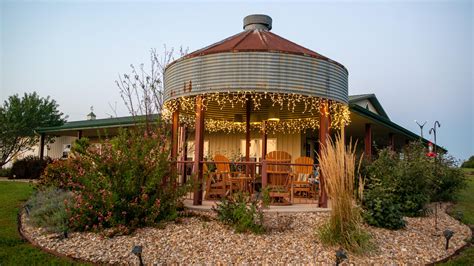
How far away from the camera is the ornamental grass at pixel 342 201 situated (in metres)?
4.39

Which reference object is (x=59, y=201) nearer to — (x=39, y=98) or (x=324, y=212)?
(x=324, y=212)

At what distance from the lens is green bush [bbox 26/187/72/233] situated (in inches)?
207

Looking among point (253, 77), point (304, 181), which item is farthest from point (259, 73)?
point (304, 181)

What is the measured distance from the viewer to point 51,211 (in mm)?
5816

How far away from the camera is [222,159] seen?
7629 millimetres

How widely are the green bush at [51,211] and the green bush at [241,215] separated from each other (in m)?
2.23

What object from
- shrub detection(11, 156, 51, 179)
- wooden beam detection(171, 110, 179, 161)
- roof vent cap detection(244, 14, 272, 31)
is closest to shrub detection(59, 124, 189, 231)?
wooden beam detection(171, 110, 179, 161)

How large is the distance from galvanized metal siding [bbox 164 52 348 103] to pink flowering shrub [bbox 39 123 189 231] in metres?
1.55

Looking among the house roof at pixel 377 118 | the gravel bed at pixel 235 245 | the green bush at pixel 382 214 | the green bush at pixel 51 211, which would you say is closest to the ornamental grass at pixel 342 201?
the gravel bed at pixel 235 245

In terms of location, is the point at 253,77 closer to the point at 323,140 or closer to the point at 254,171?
the point at 323,140

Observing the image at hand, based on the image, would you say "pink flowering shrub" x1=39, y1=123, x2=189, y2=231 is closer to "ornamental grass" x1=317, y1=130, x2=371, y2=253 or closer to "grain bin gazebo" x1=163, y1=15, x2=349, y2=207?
"grain bin gazebo" x1=163, y1=15, x2=349, y2=207

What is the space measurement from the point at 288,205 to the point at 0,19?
789cm

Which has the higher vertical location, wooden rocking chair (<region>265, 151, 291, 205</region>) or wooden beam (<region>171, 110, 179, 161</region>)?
wooden beam (<region>171, 110, 179, 161</region>)

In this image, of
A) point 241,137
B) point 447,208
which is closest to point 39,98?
point 241,137
